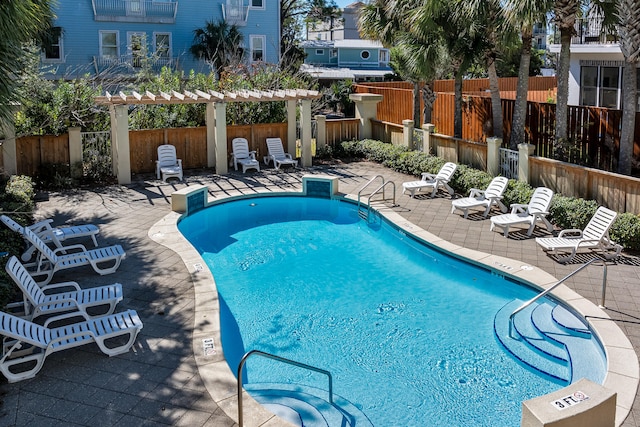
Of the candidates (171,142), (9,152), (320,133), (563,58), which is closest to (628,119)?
(563,58)

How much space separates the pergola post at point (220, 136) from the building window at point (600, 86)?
12.8 meters

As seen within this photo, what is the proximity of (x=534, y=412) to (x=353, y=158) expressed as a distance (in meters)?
17.6

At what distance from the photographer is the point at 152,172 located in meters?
20.1

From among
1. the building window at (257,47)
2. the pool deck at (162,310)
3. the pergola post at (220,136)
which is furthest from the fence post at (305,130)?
the building window at (257,47)

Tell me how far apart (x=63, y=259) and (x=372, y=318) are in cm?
530

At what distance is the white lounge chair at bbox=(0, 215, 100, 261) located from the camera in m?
11.2

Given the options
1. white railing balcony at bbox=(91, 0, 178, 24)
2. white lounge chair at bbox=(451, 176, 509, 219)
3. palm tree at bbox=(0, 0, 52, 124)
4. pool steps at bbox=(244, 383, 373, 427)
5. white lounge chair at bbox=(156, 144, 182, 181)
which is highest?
white railing balcony at bbox=(91, 0, 178, 24)

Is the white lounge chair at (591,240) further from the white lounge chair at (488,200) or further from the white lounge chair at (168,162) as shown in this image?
the white lounge chair at (168,162)

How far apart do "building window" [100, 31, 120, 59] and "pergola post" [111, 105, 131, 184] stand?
15720 millimetres

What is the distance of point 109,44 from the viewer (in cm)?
3247

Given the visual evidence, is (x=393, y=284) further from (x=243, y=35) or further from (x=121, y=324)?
(x=243, y=35)

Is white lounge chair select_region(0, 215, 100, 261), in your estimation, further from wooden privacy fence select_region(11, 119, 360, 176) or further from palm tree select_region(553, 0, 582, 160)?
palm tree select_region(553, 0, 582, 160)

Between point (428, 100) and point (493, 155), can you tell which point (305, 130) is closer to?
point (428, 100)

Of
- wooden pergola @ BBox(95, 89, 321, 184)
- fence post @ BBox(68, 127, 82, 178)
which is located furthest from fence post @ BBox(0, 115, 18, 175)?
wooden pergola @ BBox(95, 89, 321, 184)
